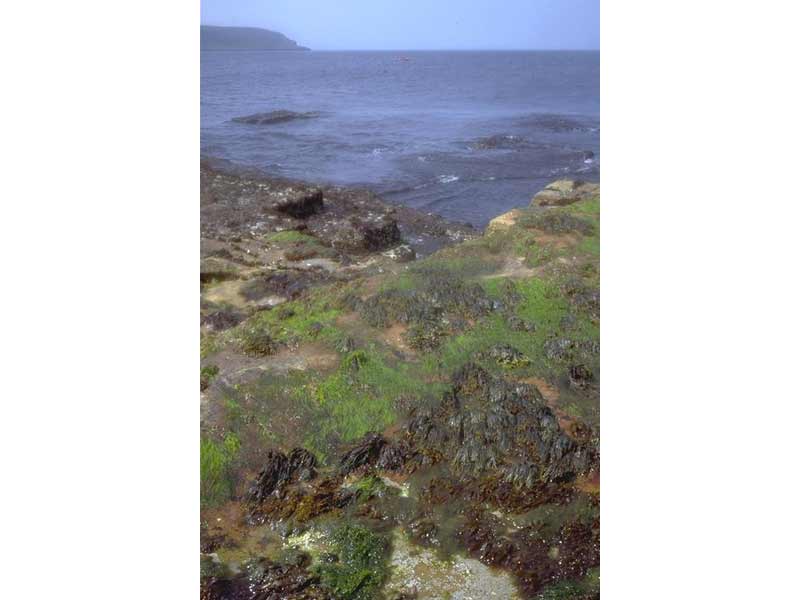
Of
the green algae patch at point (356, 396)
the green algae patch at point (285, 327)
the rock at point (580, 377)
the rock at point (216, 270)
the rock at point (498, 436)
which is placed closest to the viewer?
the rock at point (498, 436)

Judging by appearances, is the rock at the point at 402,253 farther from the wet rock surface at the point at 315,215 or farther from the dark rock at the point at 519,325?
the dark rock at the point at 519,325

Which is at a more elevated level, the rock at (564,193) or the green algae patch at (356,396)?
the rock at (564,193)

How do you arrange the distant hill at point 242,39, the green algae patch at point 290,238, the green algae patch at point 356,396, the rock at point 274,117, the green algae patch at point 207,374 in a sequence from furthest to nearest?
the green algae patch at point 290,238 → the rock at point 274,117 → the distant hill at point 242,39 → the green algae patch at point 207,374 → the green algae patch at point 356,396

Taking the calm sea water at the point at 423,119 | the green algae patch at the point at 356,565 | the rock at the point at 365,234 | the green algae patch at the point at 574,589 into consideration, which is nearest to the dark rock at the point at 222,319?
the calm sea water at the point at 423,119

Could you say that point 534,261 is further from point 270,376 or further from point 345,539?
point 345,539
